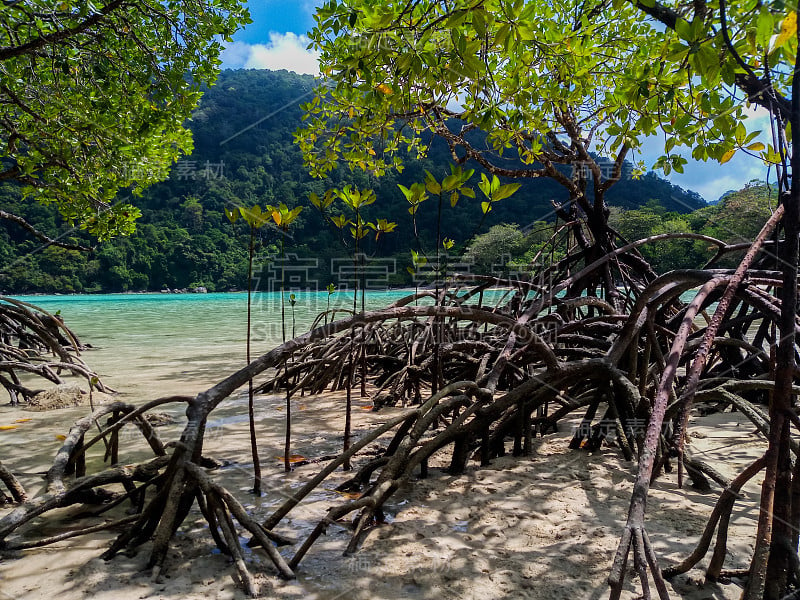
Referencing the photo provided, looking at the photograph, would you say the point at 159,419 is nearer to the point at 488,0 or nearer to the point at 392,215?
the point at 488,0

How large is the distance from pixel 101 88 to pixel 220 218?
2755 inches

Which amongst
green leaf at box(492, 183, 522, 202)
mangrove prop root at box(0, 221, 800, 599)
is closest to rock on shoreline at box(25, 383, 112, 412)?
mangrove prop root at box(0, 221, 800, 599)

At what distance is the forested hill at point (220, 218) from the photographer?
50.6 meters

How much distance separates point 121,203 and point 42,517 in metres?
4.33

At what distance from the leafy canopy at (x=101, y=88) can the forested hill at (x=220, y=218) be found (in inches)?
1415

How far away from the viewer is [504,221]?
49.5 meters

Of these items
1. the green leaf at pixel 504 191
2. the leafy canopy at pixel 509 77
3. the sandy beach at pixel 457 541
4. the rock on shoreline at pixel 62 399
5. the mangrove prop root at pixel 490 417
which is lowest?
the rock on shoreline at pixel 62 399

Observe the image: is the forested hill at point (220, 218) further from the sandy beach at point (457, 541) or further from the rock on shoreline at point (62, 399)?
the sandy beach at point (457, 541)

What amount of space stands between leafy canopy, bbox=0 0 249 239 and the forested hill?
3594cm

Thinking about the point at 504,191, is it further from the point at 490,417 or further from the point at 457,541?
the point at 457,541

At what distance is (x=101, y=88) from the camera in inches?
159

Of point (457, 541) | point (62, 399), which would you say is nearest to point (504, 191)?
point (457, 541)

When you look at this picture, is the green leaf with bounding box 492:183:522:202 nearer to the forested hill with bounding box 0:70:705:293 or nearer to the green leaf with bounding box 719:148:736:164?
the green leaf with bounding box 719:148:736:164

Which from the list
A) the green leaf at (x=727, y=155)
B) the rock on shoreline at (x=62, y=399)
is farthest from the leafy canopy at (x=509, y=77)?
the rock on shoreline at (x=62, y=399)
